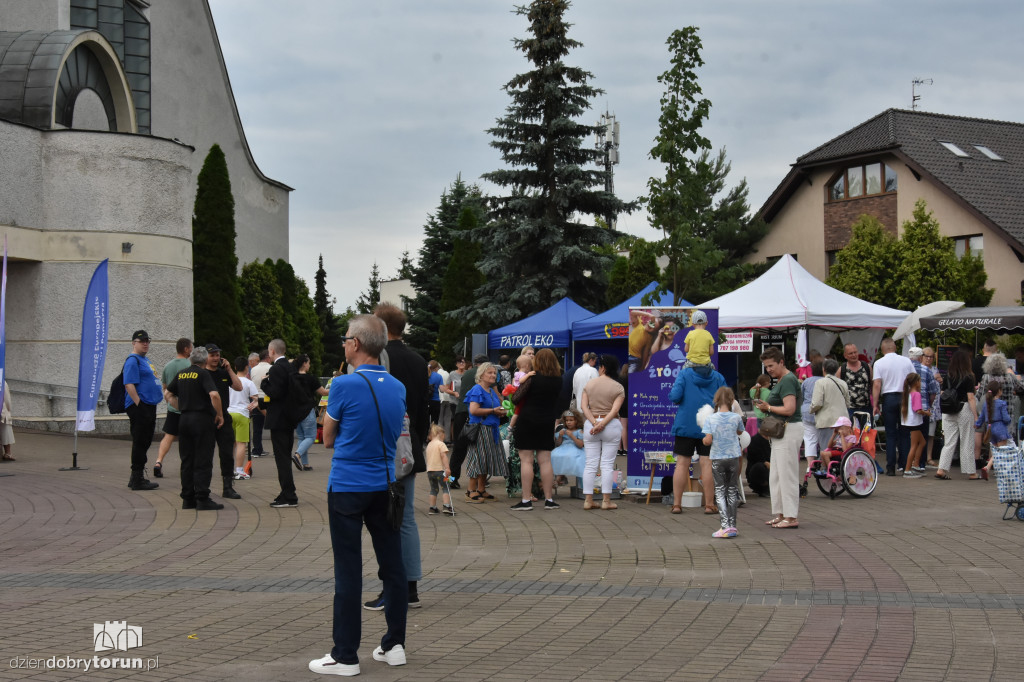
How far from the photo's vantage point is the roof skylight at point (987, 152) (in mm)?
39562

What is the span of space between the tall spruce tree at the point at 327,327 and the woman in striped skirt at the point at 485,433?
4583 cm

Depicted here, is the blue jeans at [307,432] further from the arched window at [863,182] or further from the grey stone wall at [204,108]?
the arched window at [863,182]

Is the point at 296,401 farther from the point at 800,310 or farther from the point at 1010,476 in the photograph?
the point at 800,310

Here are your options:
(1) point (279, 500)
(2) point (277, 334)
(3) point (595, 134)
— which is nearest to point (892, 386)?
(1) point (279, 500)

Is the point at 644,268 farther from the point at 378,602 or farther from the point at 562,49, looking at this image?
the point at 378,602

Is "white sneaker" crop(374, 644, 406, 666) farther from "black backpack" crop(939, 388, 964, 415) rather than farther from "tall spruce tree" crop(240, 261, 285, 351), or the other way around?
"tall spruce tree" crop(240, 261, 285, 351)

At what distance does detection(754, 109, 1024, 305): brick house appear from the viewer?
3516cm

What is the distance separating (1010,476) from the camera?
11.3 meters

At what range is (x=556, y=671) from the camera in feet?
18.4

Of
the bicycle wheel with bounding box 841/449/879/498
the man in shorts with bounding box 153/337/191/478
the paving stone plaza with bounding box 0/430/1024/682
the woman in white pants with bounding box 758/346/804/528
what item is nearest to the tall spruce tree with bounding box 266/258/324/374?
the man in shorts with bounding box 153/337/191/478

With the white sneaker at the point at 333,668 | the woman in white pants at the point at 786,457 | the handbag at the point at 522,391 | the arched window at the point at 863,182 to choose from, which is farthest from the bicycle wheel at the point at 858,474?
the arched window at the point at 863,182

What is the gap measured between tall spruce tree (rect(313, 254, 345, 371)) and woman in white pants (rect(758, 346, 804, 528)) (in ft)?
159

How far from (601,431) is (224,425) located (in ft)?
15.5

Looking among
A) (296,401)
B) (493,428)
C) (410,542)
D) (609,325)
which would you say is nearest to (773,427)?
(493,428)
